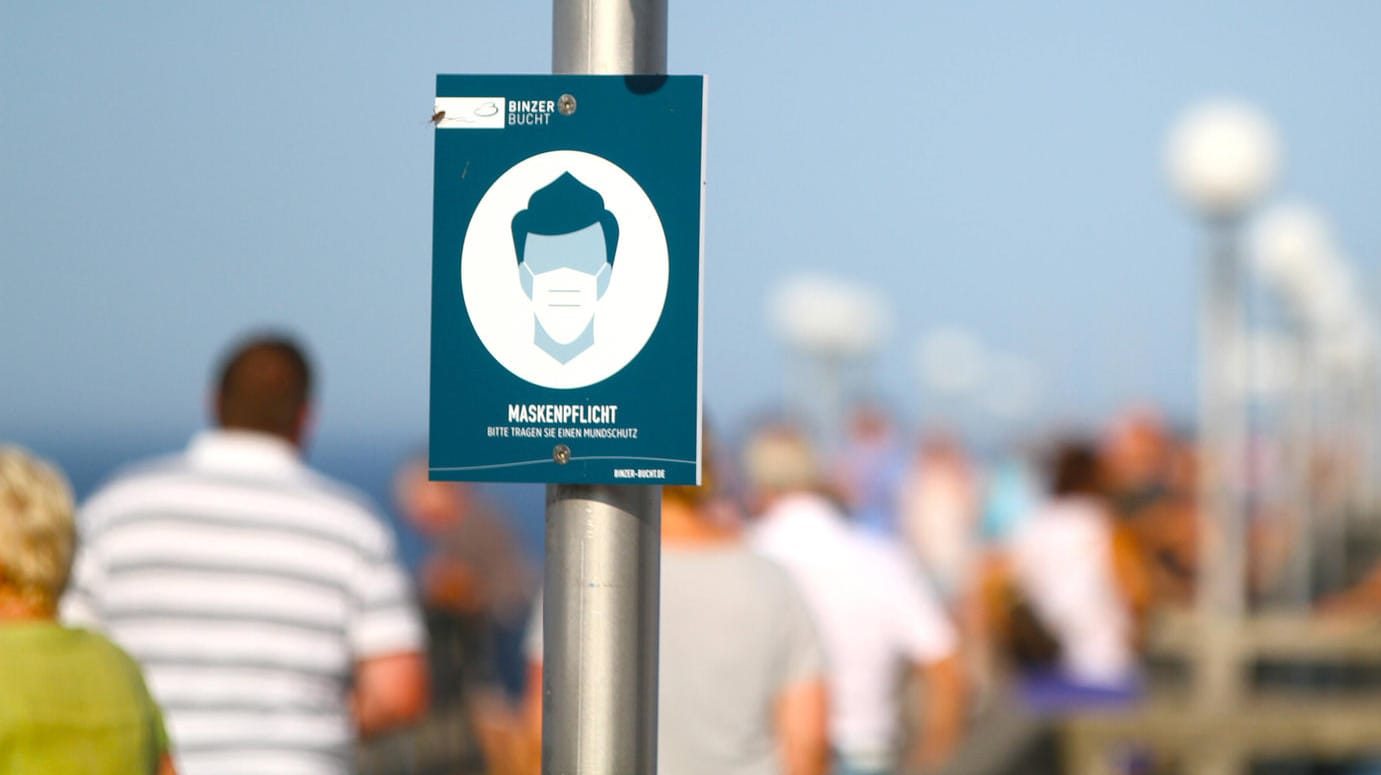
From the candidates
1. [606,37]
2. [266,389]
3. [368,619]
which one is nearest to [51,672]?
[606,37]

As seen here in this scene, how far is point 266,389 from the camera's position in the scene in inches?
161

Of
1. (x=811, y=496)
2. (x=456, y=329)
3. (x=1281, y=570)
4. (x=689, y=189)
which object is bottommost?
(x=1281, y=570)

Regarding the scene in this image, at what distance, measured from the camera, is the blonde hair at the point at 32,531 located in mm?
2670

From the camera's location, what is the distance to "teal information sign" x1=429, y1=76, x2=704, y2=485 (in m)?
1.89

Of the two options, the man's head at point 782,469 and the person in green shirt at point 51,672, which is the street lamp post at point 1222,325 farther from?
the person in green shirt at point 51,672

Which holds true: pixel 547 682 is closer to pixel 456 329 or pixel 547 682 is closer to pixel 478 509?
pixel 456 329

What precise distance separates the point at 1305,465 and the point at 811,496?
43.2 ft

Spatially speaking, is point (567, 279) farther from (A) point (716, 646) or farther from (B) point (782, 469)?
(B) point (782, 469)

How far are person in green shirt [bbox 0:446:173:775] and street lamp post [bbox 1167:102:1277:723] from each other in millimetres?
7671

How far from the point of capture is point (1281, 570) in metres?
16.7

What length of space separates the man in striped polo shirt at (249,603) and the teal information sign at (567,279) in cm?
204

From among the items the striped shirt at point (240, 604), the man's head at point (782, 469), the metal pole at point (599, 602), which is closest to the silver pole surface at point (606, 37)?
the metal pole at point (599, 602)

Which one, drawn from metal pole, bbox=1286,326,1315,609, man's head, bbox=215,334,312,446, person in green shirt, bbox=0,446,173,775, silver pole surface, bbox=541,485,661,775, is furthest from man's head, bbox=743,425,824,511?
metal pole, bbox=1286,326,1315,609

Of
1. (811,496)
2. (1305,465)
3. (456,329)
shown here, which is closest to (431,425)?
(456,329)
